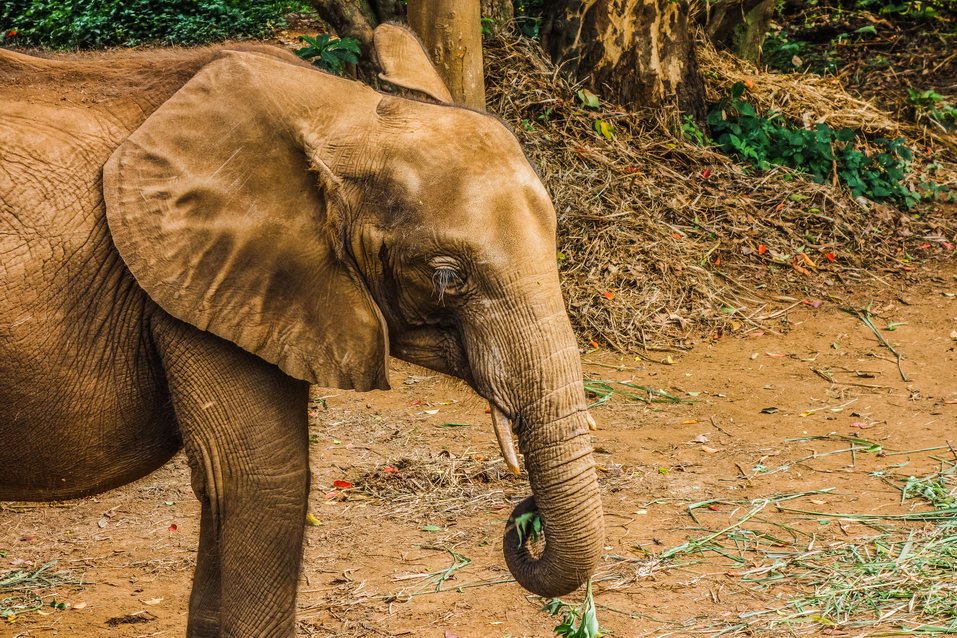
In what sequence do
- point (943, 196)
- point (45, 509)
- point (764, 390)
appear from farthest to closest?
1. point (943, 196)
2. point (764, 390)
3. point (45, 509)

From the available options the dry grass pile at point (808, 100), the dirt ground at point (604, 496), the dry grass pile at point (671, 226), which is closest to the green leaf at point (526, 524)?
the dirt ground at point (604, 496)

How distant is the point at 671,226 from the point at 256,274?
275 inches

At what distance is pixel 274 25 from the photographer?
16172mm

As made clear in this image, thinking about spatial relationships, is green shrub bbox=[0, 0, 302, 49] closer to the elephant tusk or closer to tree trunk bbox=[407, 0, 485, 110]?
tree trunk bbox=[407, 0, 485, 110]

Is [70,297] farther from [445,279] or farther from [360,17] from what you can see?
[360,17]

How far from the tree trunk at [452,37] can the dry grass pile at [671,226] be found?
149 centimetres

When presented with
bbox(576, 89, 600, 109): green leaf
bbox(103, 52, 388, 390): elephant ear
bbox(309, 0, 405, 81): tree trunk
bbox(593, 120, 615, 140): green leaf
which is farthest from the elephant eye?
bbox(576, 89, 600, 109): green leaf

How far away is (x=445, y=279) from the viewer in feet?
11.2

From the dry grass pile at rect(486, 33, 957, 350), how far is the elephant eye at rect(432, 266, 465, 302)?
5.53 meters

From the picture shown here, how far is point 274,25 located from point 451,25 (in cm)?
870

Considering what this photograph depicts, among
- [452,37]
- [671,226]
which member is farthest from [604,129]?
[452,37]

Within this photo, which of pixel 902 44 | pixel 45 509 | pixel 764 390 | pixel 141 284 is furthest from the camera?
pixel 902 44

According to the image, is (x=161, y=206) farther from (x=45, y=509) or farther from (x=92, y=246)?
(x=45, y=509)

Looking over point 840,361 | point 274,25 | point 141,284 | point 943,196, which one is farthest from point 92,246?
point 274,25
